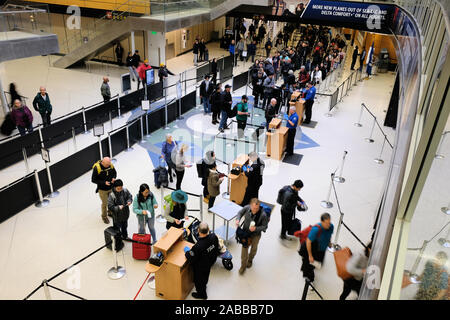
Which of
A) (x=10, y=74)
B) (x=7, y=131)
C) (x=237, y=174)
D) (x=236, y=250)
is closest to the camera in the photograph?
(x=236, y=250)

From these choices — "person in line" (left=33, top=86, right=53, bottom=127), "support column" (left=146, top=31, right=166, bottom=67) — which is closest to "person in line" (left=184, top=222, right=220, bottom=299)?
"person in line" (left=33, top=86, right=53, bottom=127)

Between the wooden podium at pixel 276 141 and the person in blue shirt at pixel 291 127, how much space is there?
169 millimetres

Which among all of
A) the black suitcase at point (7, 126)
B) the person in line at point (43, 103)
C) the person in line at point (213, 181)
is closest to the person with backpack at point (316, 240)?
the person in line at point (213, 181)

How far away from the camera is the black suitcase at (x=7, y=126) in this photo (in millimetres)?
11820

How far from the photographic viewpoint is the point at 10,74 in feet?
66.5

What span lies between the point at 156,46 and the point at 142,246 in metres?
17.1

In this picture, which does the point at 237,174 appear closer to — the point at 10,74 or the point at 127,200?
the point at 127,200

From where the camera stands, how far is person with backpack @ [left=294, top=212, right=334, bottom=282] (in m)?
6.19

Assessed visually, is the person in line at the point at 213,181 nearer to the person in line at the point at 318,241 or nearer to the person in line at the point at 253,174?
the person in line at the point at 253,174

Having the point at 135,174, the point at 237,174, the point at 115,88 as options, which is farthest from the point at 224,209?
the point at 115,88

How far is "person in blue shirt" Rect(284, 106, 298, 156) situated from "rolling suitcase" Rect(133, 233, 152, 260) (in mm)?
6326

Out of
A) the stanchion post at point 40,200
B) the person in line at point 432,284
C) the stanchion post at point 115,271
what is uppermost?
the person in line at point 432,284

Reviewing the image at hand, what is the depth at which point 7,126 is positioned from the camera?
12.0 m

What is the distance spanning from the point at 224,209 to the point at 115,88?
12968 millimetres
